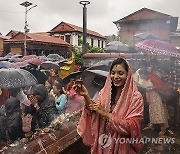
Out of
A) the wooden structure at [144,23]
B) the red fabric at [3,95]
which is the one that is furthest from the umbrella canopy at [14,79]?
the wooden structure at [144,23]

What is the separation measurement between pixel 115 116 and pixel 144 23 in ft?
84.8

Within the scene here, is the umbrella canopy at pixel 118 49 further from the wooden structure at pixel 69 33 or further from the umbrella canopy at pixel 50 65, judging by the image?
the wooden structure at pixel 69 33

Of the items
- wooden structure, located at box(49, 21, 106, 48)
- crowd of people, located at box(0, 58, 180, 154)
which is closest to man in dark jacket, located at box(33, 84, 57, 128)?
crowd of people, located at box(0, 58, 180, 154)

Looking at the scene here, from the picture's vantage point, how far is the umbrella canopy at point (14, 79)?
5.55 m

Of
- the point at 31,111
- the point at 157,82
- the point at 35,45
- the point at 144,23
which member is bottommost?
the point at 31,111

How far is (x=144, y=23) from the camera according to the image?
26.9 m

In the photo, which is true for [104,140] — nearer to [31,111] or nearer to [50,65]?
[31,111]

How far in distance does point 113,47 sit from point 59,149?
842 centimetres

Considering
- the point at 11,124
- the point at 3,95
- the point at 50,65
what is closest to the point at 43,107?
the point at 11,124

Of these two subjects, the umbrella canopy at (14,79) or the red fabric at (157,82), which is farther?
the red fabric at (157,82)

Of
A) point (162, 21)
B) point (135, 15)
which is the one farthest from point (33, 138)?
point (135, 15)

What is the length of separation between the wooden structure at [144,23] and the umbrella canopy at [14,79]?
18.1 meters

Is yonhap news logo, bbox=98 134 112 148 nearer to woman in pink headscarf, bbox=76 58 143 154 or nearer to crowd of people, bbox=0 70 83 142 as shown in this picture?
woman in pink headscarf, bbox=76 58 143 154

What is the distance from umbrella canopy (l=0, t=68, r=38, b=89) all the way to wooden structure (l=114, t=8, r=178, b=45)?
59.4ft
